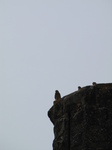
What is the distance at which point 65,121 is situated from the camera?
1864cm

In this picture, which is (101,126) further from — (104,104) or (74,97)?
(74,97)

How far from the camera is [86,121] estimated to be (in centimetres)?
1744

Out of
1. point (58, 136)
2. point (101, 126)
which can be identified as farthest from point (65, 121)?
point (101, 126)

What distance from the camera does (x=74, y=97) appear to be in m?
18.7

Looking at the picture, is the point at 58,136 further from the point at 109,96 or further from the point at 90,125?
the point at 109,96

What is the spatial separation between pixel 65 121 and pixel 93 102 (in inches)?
83.7

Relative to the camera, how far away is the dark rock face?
17.0 m

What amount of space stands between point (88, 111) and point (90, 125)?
813 millimetres

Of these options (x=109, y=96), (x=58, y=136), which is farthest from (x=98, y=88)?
(x=58, y=136)

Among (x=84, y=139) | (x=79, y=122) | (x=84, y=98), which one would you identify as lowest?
(x=84, y=139)

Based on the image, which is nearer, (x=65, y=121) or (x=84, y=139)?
(x=84, y=139)

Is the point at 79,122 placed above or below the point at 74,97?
below

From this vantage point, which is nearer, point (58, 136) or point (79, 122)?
point (79, 122)

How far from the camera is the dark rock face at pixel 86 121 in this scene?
17.0 metres
